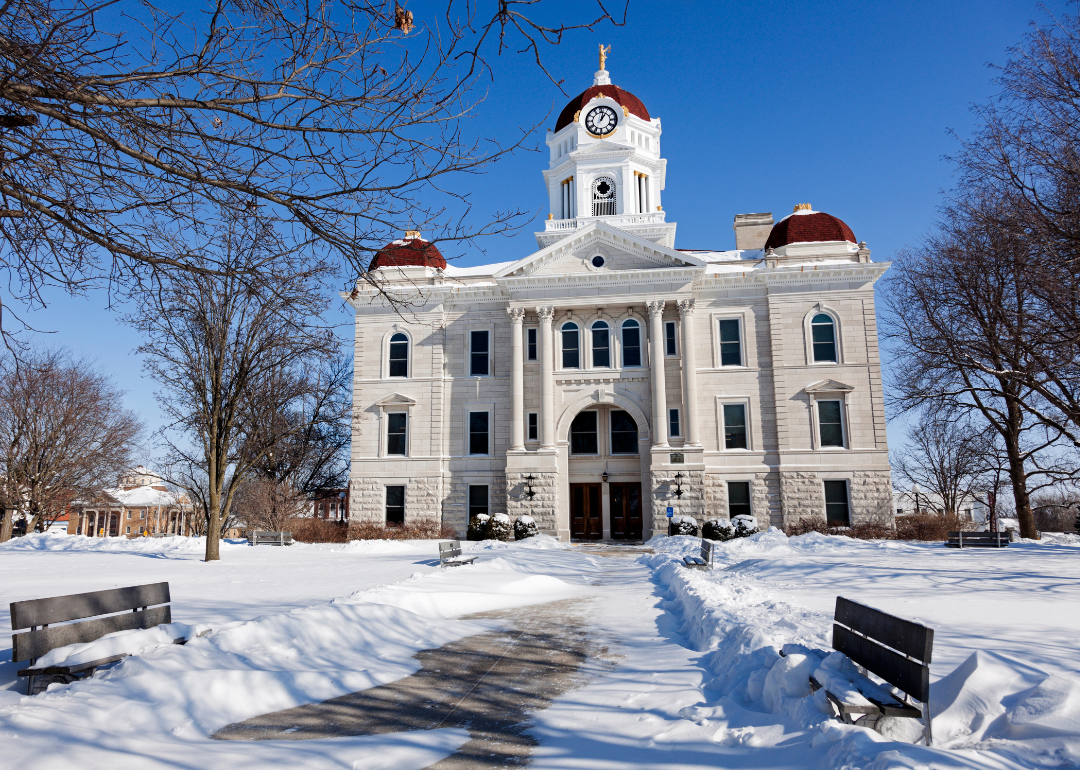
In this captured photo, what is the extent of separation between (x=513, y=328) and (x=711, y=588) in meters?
22.7

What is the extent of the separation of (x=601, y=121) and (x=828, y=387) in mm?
20585

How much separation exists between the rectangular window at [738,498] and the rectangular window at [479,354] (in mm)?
12729

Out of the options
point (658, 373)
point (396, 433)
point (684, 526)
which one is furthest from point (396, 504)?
point (658, 373)

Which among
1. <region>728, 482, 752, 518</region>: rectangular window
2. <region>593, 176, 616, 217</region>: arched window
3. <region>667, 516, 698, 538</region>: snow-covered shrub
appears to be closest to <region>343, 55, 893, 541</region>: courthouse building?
<region>728, 482, 752, 518</region>: rectangular window

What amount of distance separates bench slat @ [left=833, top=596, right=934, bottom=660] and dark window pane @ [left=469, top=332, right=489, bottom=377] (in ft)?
94.2

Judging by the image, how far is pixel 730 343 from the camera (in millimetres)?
32938

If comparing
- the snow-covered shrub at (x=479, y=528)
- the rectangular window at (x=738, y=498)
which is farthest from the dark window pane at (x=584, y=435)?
the rectangular window at (x=738, y=498)

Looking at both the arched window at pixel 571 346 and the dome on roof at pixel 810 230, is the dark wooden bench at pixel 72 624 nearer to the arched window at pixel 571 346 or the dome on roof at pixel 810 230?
the arched window at pixel 571 346

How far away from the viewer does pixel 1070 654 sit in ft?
22.5

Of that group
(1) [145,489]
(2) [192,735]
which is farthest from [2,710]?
(1) [145,489]

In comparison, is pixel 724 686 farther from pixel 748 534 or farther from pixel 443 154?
pixel 748 534

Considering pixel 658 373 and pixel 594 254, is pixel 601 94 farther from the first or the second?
pixel 658 373

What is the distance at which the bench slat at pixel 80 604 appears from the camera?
6.14 m

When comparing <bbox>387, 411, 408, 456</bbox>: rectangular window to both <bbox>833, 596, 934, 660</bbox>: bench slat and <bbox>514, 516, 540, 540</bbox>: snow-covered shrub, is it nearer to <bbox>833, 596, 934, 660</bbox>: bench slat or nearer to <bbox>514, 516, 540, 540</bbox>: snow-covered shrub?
<bbox>514, 516, 540, 540</bbox>: snow-covered shrub
